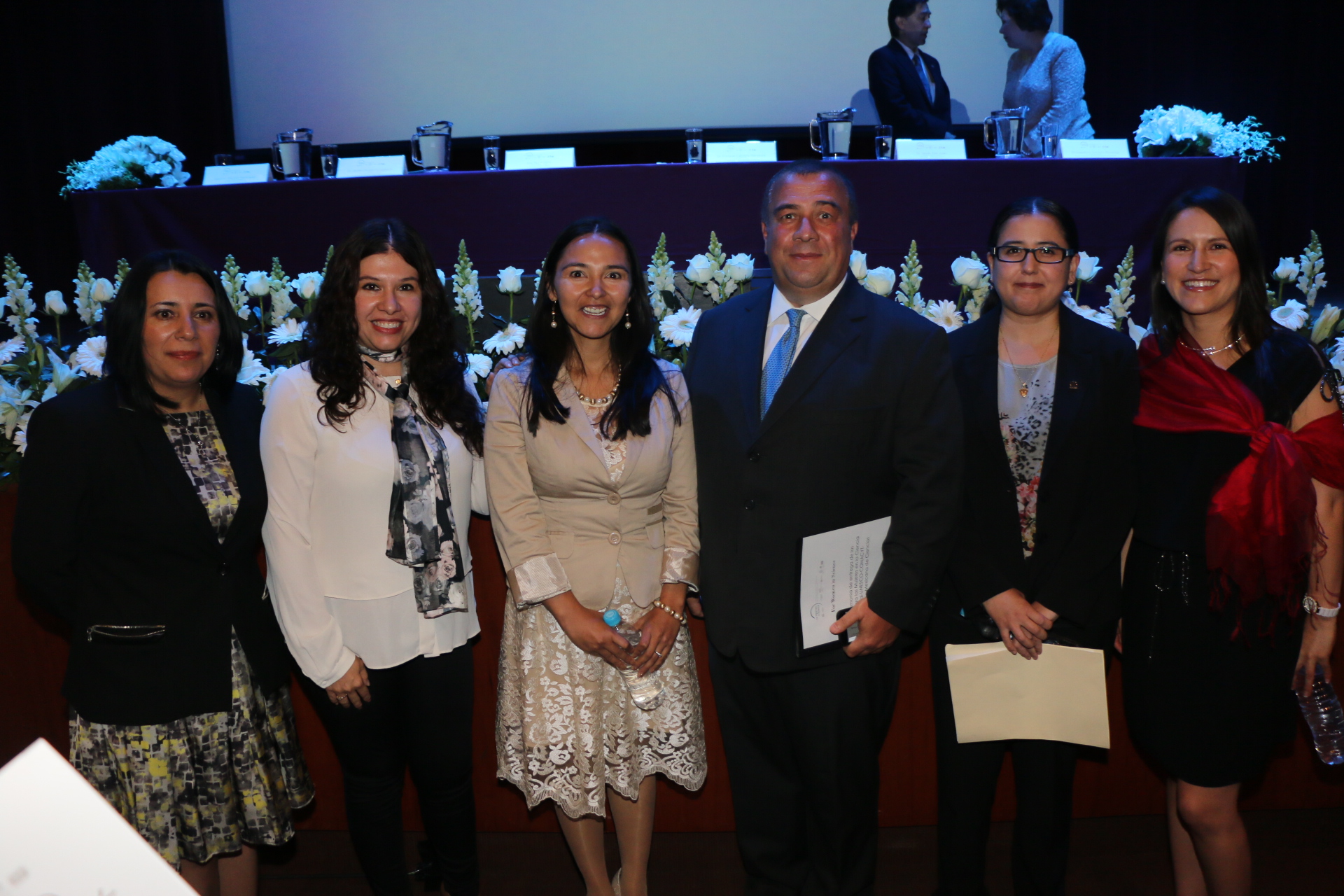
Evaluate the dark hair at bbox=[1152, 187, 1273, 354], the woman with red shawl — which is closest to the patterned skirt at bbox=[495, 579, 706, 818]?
the woman with red shawl

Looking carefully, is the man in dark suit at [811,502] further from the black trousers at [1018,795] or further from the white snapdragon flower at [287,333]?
the white snapdragon flower at [287,333]

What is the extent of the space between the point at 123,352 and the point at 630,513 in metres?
1.02

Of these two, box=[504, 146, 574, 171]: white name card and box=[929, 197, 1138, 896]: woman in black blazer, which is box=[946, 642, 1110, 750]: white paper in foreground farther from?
box=[504, 146, 574, 171]: white name card

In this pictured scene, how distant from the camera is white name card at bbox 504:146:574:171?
10.7ft

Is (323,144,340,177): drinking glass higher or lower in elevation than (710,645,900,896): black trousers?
higher

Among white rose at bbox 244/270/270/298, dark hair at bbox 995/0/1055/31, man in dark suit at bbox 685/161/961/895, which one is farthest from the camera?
dark hair at bbox 995/0/1055/31

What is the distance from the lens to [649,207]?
10.3ft

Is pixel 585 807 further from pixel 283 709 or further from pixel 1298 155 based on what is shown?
pixel 1298 155

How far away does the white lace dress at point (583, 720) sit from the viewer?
1896 mm

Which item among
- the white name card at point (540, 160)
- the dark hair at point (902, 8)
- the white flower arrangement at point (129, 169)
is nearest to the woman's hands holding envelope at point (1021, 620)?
the white name card at point (540, 160)

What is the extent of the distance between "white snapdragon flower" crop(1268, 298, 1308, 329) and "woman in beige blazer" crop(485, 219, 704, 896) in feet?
5.32

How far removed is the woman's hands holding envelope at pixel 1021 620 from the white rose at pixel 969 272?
88cm

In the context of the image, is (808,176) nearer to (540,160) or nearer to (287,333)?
(287,333)

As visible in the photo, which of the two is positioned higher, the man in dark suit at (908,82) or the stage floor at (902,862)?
the man in dark suit at (908,82)
